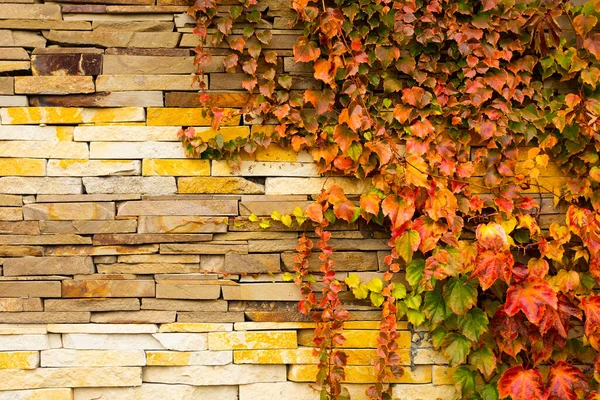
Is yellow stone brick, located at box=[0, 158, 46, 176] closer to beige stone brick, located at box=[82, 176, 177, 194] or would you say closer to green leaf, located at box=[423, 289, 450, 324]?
beige stone brick, located at box=[82, 176, 177, 194]

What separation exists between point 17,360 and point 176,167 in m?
0.91

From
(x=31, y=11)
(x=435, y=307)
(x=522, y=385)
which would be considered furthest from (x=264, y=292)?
(x=31, y=11)

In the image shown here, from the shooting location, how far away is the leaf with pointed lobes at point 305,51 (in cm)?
189

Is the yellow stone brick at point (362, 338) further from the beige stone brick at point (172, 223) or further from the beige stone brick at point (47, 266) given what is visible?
the beige stone brick at point (47, 266)

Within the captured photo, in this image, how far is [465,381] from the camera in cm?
193

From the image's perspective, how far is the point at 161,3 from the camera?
6.41 feet

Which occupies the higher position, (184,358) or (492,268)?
(492,268)

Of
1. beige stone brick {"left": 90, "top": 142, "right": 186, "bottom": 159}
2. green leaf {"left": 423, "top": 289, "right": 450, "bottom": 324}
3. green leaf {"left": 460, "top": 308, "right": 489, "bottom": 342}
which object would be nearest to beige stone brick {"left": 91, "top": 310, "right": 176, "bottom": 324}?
beige stone brick {"left": 90, "top": 142, "right": 186, "bottom": 159}

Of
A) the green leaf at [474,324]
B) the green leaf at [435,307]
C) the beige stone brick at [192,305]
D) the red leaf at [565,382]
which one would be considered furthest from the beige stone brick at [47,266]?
the red leaf at [565,382]

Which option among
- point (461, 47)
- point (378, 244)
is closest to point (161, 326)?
point (378, 244)

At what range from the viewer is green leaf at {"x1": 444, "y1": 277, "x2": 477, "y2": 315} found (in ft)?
6.05

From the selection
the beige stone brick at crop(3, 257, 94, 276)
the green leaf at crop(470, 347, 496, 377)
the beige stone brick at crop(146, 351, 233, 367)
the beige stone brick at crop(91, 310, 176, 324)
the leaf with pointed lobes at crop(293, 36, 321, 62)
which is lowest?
the green leaf at crop(470, 347, 496, 377)

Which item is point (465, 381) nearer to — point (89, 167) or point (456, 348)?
point (456, 348)

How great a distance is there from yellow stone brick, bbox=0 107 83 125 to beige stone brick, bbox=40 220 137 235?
1.22 feet
